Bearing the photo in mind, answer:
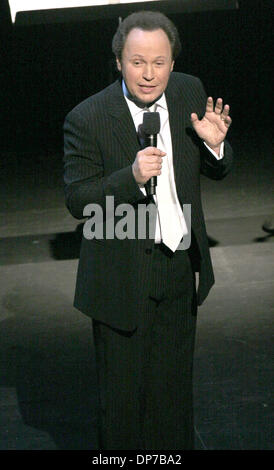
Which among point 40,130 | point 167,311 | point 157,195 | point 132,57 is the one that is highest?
point 132,57

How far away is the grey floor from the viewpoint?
3.48 metres

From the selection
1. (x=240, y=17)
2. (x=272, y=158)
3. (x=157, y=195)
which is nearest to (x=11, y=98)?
(x=240, y=17)

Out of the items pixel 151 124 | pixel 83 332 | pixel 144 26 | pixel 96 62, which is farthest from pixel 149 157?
pixel 96 62

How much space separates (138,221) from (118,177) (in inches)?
6.7

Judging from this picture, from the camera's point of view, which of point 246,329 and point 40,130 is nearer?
point 246,329

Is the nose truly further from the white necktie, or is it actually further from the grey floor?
the grey floor

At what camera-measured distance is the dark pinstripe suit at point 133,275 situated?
2.53m

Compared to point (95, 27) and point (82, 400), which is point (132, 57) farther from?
point (95, 27)

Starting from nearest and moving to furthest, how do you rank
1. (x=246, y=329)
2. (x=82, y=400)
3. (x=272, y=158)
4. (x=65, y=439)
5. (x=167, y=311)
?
(x=167, y=311)
(x=65, y=439)
(x=82, y=400)
(x=246, y=329)
(x=272, y=158)

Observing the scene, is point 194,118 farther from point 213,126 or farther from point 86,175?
point 86,175

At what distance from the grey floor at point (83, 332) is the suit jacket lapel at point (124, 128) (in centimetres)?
131

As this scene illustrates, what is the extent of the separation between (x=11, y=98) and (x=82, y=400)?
709 cm

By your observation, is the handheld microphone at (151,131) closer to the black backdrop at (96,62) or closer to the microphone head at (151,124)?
the microphone head at (151,124)

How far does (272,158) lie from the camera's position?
8.10 meters
